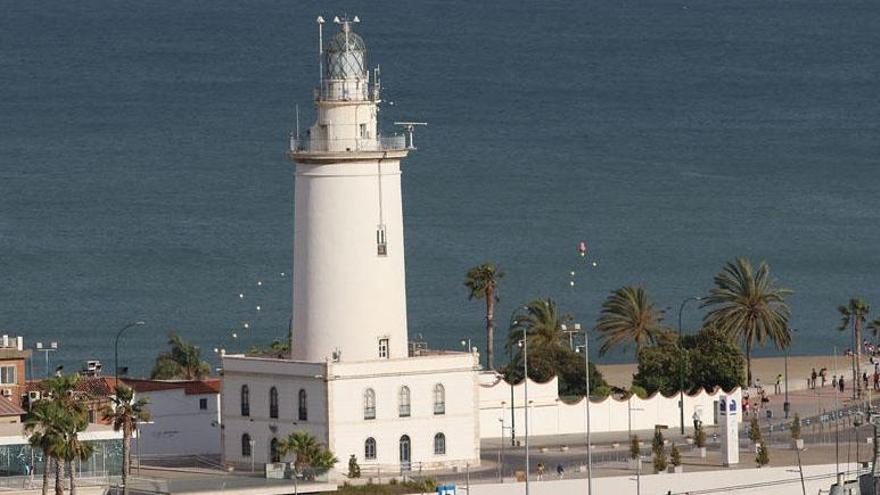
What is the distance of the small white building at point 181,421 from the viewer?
321 ft

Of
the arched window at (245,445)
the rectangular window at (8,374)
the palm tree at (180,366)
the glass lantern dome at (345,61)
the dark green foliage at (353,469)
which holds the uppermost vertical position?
the glass lantern dome at (345,61)

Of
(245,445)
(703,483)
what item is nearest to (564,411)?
(245,445)

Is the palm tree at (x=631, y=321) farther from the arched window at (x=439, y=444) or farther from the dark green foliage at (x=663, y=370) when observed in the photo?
the arched window at (x=439, y=444)

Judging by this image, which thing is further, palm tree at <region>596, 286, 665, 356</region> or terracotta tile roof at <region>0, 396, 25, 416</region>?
palm tree at <region>596, 286, 665, 356</region>

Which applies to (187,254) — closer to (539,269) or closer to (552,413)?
(539,269)

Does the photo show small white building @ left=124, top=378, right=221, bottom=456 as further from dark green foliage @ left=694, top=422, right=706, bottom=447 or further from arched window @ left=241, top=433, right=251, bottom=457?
dark green foliage @ left=694, top=422, right=706, bottom=447

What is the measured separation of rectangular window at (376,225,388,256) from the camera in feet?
306

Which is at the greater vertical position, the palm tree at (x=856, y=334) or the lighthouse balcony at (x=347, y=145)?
the lighthouse balcony at (x=347, y=145)

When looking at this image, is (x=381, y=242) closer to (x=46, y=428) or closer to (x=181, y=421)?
(x=181, y=421)

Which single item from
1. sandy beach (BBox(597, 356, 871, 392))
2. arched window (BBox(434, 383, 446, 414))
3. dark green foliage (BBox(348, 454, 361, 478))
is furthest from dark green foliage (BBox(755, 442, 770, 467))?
sandy beach (BBox(597, 356, 871, 392))

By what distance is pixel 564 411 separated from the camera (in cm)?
10244

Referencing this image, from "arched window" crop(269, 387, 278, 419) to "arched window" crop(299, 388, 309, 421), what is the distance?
1161 mm

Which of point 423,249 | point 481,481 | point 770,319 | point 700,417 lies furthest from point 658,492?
point 423,249

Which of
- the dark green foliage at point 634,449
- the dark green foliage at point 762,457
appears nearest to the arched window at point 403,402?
the dark green foliage at point 634,449
